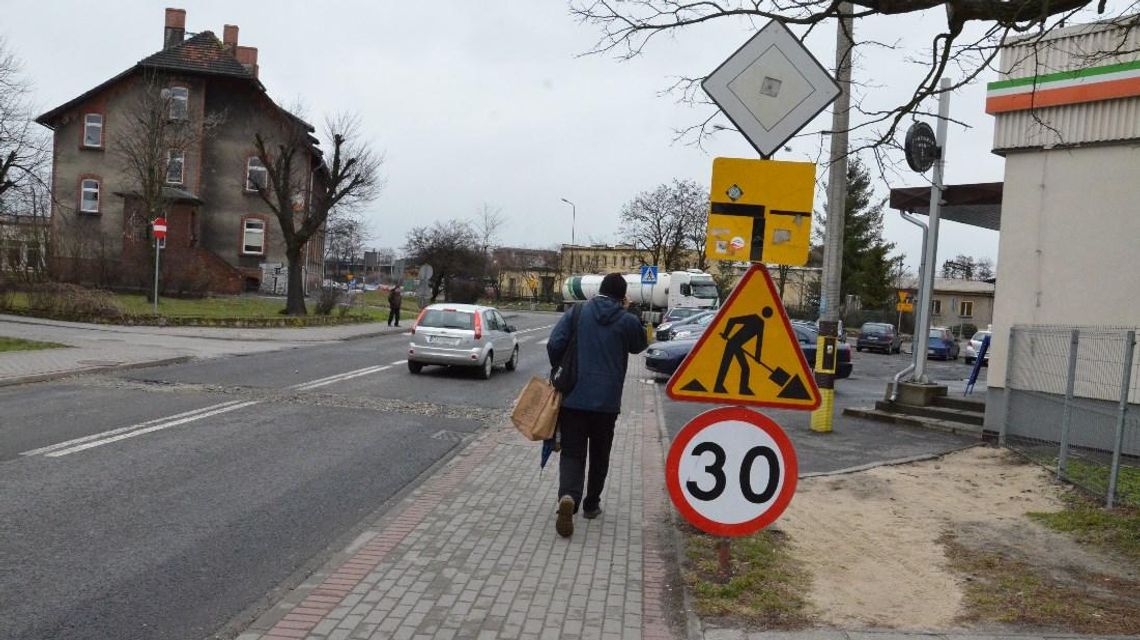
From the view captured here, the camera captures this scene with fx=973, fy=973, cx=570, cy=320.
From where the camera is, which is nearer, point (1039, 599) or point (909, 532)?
point (1039, 599)

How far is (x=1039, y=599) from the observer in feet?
17.6

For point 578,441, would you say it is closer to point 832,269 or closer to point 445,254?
point 832,269

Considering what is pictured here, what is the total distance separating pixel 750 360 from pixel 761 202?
3.15 feet

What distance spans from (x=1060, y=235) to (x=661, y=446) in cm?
558

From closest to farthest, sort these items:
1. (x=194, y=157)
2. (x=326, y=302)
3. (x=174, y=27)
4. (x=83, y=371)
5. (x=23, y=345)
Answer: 1. (x=83, y=371)
2. (x=23, y=345)
3. (x=326, y=302)
4. (x=194, y=157)
5. (x=174, y=27)

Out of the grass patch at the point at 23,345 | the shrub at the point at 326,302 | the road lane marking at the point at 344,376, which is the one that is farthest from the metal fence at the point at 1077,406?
the shrub at the point at 326,302

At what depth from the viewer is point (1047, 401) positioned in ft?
34.9

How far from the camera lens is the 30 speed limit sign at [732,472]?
5.28m

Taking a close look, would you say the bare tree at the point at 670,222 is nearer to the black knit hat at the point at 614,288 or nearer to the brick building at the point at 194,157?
the brick building at the point at 194,157

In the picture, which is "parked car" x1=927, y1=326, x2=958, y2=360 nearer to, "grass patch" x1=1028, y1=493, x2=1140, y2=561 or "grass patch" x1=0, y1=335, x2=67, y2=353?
"grass patch" x1=0, y1=335, x2=67, y2=353

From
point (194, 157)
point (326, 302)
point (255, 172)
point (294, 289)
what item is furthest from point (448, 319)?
point (194, 157)

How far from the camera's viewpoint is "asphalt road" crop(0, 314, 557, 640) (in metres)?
5.11

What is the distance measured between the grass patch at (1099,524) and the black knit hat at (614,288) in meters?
3.68

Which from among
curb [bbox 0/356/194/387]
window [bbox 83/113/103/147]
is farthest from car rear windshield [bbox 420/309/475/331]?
window [bbox 83/113/103/147]
